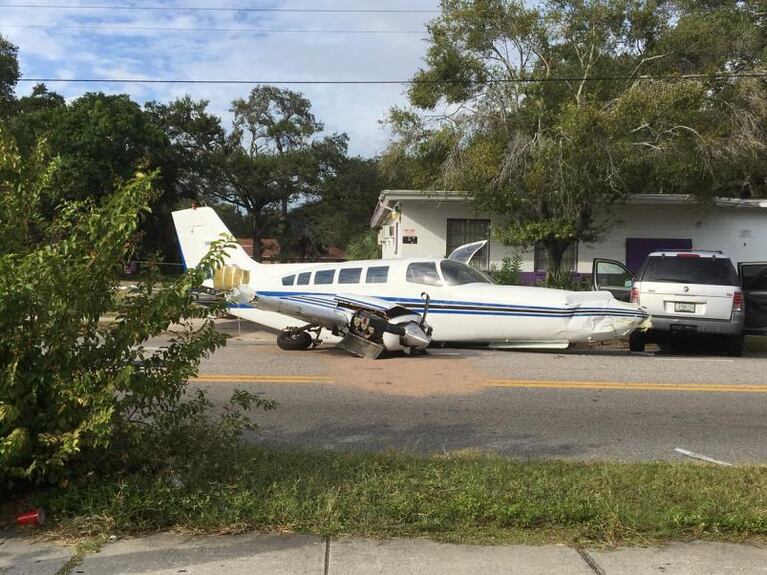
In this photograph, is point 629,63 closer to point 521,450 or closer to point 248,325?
point 248,325

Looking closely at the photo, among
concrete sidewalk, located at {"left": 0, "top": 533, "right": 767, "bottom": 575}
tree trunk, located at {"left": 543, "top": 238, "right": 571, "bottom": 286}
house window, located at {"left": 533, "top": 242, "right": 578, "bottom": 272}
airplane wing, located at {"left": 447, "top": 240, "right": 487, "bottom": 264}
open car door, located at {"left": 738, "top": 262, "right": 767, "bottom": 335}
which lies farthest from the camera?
house window, located at {"left": 533, "top": 242, "right": 578, "bottom": 272}

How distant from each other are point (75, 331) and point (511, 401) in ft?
17.5

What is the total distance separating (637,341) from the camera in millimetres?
13266

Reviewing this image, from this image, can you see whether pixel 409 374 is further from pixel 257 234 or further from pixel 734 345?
pixel 257 234

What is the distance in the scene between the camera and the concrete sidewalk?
377 centimetres

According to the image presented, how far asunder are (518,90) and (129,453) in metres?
15.8

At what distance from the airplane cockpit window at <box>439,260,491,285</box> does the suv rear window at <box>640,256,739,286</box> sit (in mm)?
2995

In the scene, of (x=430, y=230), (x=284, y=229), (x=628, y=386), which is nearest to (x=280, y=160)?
(x=284, y=229)

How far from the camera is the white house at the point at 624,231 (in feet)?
72.5

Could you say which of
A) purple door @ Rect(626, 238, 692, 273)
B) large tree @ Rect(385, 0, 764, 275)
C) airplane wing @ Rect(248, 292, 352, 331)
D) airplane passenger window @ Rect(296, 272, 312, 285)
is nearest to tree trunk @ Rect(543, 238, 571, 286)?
large tree @ Rect(385, 0, 764, 275)

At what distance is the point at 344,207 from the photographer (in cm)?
4769

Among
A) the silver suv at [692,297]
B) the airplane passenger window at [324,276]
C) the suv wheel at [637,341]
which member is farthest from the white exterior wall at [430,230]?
the silver suv at [692,297]

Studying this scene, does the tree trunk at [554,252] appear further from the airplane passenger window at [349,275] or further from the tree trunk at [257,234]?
the tree trunk at [257,234]

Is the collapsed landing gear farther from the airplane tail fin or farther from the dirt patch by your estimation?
the airplane tail fin
